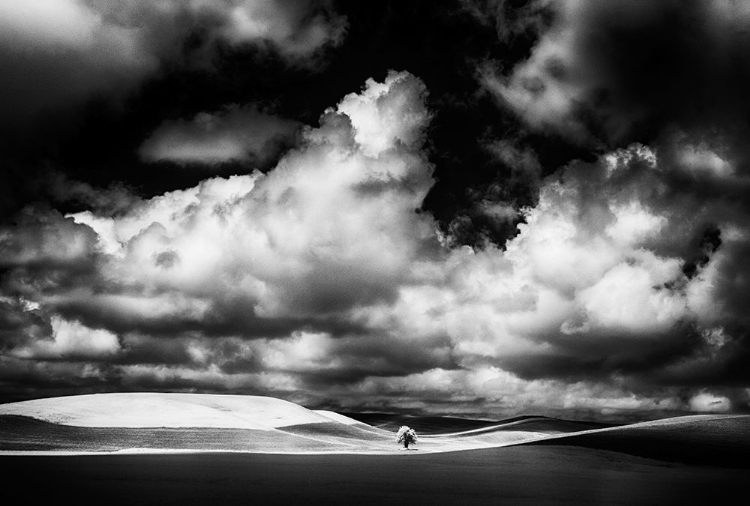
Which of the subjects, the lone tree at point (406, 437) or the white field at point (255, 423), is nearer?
the white field at point (255, 423)

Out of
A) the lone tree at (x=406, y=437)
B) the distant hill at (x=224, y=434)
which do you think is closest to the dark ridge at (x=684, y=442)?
the distant hill at (x=224, y=434)

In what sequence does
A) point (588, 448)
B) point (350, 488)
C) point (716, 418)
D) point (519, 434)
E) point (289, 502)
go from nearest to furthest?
point (289, 502) → point (350, 488) → point (588, 448) → point (716, 418) → point (519, 434)

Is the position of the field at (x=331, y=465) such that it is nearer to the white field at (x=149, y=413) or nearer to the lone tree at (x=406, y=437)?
the white field at (x=149, y=413)

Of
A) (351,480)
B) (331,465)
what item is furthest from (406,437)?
(351,480)

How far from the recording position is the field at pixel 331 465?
1704 inches

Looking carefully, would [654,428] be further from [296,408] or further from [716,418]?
[296,408]

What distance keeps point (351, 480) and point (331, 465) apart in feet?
50.9

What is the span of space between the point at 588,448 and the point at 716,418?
121 feet

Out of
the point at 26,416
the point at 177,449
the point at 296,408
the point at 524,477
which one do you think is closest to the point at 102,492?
the point at 524,477

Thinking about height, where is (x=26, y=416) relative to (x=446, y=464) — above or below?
above

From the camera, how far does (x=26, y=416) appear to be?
9675 cm

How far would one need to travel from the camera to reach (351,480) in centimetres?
5266

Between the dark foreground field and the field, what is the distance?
13 centimetres

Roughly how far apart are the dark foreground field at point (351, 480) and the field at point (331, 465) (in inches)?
5.1
